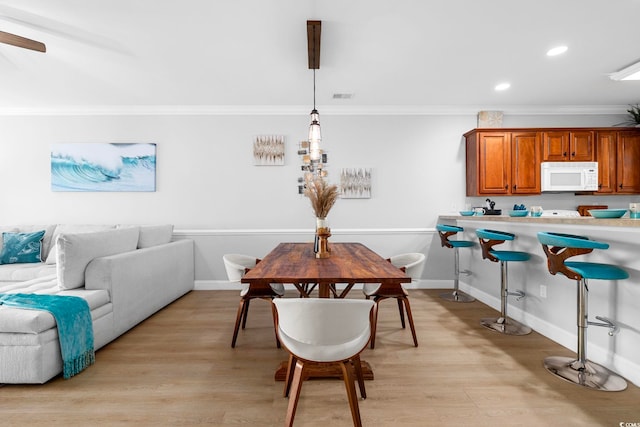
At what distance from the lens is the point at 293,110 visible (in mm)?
4242

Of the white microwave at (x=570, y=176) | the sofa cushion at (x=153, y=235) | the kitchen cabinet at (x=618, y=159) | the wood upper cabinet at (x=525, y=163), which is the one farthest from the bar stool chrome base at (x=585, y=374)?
the sofa cushion at (x=153, y=235)

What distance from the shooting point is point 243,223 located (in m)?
4.28

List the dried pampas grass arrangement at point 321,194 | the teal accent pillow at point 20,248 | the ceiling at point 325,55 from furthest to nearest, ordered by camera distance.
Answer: the teal accent pillow at point 20,248, the ceiling at point 325,55, the dried pampas grass arrangement at point 321,194

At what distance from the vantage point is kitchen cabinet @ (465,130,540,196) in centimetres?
402

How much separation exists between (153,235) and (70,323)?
1.61 metres

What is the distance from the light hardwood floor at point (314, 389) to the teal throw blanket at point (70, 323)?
9cm

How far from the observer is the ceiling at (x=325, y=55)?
225cm

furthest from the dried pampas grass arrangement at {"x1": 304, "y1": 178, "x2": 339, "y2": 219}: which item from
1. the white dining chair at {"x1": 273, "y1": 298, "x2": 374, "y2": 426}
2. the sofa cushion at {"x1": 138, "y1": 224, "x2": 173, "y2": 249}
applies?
the sofa cushion at {"x1": 138, "y1": 224, "x2": 173, "y2": 249}

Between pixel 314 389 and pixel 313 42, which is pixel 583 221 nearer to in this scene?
pixel 314 389

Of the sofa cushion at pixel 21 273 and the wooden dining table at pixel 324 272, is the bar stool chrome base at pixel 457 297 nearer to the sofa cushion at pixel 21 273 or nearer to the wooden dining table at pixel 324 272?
the wooden dining table at pixel 324 272

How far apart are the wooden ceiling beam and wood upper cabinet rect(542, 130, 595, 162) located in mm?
3403

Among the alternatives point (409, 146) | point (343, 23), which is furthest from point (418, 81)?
point (343, 23)

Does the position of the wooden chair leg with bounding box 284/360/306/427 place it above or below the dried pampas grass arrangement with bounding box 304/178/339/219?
below

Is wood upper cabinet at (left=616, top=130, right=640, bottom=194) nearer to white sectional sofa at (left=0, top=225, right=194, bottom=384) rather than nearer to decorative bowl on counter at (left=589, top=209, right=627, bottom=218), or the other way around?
decorative bowl on counter at (left=589, top=209, right=627, bottom=218)
